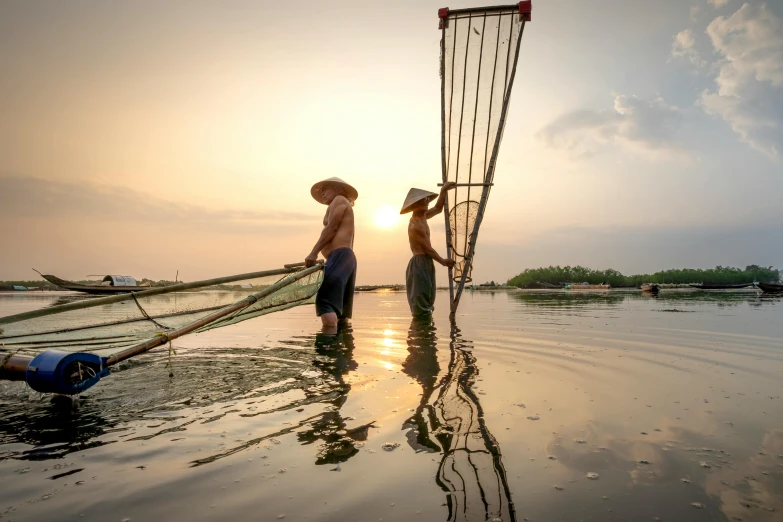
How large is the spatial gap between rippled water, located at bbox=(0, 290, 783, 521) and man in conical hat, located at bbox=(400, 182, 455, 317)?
4942mm

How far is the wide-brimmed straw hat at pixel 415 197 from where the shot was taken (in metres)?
9.45

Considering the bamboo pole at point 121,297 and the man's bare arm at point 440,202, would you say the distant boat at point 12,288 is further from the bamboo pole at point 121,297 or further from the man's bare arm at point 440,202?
the bamboo pole at point 121,297

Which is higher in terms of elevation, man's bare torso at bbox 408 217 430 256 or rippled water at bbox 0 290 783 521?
man's bare torso at bbox 408 217 430 256

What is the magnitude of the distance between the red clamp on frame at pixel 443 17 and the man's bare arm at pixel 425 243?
4.06 m

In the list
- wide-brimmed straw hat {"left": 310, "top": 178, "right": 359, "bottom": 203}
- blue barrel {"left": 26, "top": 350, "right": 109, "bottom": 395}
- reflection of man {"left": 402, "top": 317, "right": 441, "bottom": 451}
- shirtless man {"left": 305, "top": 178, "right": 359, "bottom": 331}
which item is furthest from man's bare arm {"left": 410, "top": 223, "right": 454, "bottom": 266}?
blue barrel {"left": 26, "top": 350, "right": 109, "bottom": 395}

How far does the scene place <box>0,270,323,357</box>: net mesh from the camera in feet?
15.5

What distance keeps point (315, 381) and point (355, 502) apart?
225 centimetres

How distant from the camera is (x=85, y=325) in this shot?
211 inches

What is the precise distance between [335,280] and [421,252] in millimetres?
2905

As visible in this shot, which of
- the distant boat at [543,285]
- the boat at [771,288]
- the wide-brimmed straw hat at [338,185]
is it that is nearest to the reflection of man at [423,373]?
the wide-brimmed straw hat at [338,185]

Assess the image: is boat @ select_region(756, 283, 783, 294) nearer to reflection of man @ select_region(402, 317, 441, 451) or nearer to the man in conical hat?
the man in conical hat

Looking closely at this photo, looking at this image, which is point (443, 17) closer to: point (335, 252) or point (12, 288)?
point (335, 252)

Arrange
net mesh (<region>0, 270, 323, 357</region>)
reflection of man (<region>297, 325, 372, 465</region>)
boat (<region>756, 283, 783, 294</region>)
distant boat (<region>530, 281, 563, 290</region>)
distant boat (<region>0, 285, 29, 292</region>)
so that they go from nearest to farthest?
reflection of man (<region>297, 325, 372, 465</region>) → net mesh (<region>0, 270, 323, 357</region>) → boat (<region>756, 283, 783, 294</region>) → distant boat (<region>0, 285, 29, 292</region>) → distant boat (<region>530, 281, 563, 290</region>)

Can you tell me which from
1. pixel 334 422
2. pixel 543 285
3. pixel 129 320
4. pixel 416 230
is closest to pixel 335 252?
pixel 416 230
